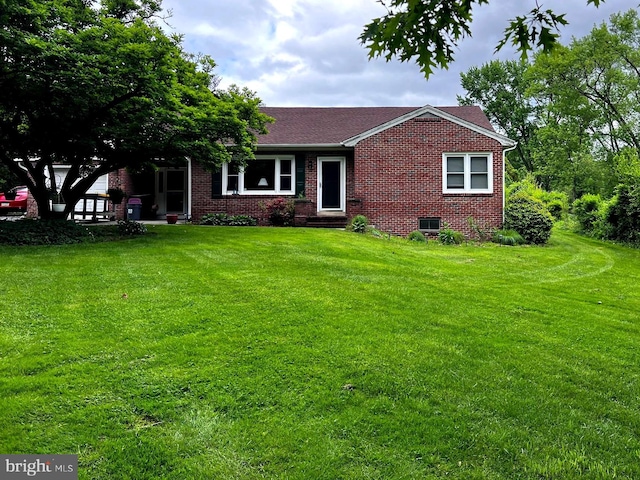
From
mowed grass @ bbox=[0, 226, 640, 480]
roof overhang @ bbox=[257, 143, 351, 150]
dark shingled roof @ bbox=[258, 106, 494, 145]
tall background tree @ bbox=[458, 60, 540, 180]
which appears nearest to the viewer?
mowed grass @ bbox=[0, 226, 640, 480]

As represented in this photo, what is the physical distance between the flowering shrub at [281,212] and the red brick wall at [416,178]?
2.50 meters

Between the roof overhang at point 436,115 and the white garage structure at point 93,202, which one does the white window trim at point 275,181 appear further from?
the white garage structure at point 93,202

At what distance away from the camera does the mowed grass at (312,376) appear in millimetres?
2699

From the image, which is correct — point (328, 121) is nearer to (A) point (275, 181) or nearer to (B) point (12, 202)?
(A) point (275, 181)

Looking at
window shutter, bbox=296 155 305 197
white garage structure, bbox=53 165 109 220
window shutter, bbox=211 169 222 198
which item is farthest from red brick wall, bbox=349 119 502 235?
white garage structure, bbox=53 165 109 220

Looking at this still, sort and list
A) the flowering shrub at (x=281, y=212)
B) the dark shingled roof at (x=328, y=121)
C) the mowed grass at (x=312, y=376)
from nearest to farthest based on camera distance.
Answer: the mowed grass at (x=312, y=376) → the flowering shrub at (x=281, y=212) → the dark shingled roof at (x=328, y=121)

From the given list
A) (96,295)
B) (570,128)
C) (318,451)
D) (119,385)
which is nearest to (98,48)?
(96,295)

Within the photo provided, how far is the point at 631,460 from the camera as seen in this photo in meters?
2.74

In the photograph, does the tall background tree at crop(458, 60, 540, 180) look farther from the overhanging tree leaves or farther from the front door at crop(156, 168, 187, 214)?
the overhanging tree leaves

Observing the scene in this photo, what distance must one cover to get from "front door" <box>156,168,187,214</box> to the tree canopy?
55.6ft

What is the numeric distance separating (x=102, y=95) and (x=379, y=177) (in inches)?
374

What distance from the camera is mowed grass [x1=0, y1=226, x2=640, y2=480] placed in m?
2.70

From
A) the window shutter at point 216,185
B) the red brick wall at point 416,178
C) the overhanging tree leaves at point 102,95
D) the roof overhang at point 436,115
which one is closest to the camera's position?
the overhanging tree leaves at point 102,95

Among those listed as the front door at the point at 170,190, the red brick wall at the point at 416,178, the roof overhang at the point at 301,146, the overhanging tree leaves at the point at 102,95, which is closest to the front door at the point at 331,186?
the roof overhang at the point at 301,146
